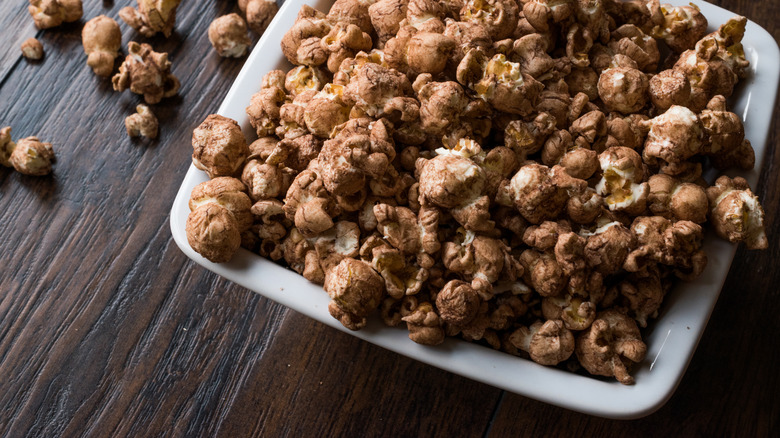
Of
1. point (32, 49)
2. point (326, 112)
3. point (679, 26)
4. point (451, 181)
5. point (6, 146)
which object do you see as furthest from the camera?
point (32, 49)

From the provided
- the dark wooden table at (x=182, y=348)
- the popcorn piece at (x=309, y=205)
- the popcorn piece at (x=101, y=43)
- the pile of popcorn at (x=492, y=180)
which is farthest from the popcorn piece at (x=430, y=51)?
A: the popcorn piece at (x=101, y=43)

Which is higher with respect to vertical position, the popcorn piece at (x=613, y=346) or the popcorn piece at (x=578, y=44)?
the popcorn piece at (x=578, y=44)

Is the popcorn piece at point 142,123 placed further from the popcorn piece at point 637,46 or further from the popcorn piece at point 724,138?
the popcorn piece at point 724,138

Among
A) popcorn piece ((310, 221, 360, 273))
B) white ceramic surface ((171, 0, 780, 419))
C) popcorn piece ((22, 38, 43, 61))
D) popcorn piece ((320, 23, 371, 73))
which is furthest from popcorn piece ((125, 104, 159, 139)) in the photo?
popcorn piece ((310, 221, 360, 273))

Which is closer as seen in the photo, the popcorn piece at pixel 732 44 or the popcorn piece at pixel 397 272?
the popcorn piece at pixel 397 272

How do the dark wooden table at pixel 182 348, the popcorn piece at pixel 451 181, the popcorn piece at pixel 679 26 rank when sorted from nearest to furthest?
the popcorn piece at pixel 451 181
the popcorn piece at pixel 679 26
the dark wooden table at pixel 182 348

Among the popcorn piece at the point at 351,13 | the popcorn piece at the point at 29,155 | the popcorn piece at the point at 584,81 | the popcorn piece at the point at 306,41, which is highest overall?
the popcorn piece at the point at 351,13

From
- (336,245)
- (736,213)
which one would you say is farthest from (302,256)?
(736,213)

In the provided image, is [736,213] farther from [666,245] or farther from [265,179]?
[265,179]
